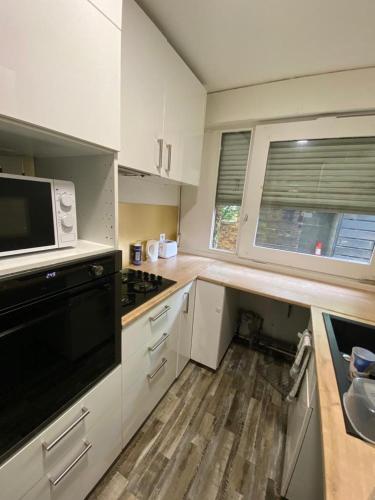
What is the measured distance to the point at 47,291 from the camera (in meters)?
0.65

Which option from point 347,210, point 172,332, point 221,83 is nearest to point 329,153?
point 347,210

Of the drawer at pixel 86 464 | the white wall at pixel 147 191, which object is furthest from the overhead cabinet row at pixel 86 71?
the drawer at pixel 86 464

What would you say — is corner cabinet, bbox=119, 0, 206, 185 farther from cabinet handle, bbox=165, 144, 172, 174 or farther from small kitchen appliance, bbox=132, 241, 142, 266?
small kitchen appliance, bbox=132, 241, 142, 266

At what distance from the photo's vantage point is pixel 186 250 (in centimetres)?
241

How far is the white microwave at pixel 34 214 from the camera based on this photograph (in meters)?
0.61

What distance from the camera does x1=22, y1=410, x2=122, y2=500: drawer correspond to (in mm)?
770

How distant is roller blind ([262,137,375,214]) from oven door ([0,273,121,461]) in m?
1.66

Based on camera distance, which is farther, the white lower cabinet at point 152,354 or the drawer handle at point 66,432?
the white lower cabinet at point 152,354

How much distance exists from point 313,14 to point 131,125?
1.07 m

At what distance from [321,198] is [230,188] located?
79 cm

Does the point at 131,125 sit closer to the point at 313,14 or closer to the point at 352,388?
the point at 313,14

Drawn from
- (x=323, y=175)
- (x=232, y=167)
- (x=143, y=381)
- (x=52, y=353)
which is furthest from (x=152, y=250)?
(x=323, y=175)

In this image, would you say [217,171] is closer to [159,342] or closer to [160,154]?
[160,154]

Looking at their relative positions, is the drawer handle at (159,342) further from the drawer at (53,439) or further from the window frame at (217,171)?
the window frame at (217,171)
